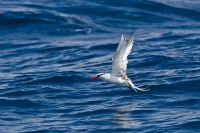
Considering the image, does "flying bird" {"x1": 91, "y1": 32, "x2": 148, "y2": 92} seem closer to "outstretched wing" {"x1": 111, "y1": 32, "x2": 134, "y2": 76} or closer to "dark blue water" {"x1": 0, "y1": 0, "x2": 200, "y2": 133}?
"outstretched wing" {"x1": 111, "y1": 32, "x2": 134, "y2": 76}

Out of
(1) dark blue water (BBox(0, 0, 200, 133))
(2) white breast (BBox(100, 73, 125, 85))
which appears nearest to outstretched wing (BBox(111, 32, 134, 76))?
(2) white breast (BBox(100, 73, 125, 85))

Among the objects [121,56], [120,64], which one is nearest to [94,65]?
[120,64]

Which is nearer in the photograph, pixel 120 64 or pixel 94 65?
pixel 120 64

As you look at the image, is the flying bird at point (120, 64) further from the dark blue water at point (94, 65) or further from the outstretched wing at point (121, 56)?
the dark blue water at point (94, 65)

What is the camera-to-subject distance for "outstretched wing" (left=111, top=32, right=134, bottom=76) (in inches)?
699

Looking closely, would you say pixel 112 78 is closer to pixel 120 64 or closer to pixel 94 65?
pixel 120 64

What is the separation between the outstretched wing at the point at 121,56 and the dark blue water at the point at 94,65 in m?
1.84

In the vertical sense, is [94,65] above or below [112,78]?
above

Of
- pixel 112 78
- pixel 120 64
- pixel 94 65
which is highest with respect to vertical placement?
pixel 94 65

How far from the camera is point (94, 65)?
27016 mm

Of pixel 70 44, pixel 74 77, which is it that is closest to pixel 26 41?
pixel 70 44

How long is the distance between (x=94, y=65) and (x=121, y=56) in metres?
8.86

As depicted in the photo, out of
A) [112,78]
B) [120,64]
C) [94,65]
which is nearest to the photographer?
[120,64]

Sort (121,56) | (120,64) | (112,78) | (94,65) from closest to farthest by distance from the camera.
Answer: (121,56) < (120,64) < (112,78) < (94,65)
